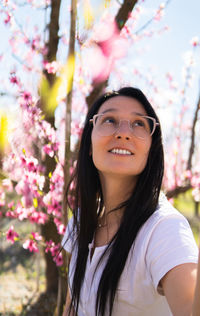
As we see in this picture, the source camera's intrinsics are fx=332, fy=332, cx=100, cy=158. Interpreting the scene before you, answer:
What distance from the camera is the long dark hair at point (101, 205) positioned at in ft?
3.99

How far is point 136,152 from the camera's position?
52.4 inches

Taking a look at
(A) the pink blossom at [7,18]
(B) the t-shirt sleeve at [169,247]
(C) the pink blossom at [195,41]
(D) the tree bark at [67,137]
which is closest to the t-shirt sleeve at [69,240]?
(D) the tree bark at [67,137]

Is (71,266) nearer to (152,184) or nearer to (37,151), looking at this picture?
(152,184)

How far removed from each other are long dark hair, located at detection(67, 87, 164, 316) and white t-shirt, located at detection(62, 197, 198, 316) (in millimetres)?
33

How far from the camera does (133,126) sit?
1.40m

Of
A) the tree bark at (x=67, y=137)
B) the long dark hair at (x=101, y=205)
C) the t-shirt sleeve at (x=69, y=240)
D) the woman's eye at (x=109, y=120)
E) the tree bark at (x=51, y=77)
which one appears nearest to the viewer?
the long dark hair at (x=101, y=205)

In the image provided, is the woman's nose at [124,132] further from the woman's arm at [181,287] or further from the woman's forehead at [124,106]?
the woman's arm at [181,287]

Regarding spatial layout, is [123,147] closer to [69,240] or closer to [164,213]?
[164,213]

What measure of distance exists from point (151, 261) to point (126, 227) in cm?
25

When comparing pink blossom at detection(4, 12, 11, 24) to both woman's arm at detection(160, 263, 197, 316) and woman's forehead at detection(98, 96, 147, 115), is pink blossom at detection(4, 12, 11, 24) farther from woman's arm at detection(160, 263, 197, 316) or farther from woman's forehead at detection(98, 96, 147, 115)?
woman's arm at detection(160, 263, 197, 316)

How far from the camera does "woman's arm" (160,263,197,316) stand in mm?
858

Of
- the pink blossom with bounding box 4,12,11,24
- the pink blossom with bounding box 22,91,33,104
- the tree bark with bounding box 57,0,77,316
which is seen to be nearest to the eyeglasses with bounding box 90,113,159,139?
the tree bark with bounding box 57,0,77,316

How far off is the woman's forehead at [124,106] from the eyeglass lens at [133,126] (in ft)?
0.12

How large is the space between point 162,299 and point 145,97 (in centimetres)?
82
